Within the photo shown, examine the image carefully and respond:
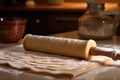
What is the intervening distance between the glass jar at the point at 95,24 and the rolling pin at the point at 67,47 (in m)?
0.32

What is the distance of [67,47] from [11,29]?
13.8 inches

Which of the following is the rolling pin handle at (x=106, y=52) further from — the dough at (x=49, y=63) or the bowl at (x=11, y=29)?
the bowl at (x=11, y=29)

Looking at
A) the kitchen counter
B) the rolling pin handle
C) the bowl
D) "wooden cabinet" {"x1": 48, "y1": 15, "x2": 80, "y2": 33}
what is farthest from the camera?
"wooden cabinet" {"x1": 48, "y1": 15, "x2": 80, "y2": 33}

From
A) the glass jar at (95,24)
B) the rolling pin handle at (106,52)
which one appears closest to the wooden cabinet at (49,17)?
the glass jar at (95,24)

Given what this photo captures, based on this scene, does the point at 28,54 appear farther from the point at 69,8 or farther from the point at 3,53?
the point at 69,8

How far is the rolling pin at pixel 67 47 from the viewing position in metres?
0.94

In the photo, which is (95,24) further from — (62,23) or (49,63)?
(62,23)

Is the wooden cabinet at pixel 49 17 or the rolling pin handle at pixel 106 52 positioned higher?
the rolling pin handle at pixel 106 52

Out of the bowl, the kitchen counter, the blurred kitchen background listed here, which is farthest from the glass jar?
the blurred kitchen background

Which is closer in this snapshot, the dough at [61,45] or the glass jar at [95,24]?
the dough at [61,45]

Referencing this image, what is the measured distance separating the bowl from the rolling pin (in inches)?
6.7

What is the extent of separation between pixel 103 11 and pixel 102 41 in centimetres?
14

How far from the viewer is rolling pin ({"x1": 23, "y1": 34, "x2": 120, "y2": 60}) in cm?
94

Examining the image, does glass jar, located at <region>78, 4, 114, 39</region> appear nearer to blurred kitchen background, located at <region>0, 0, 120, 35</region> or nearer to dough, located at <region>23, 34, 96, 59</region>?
dough, located at <region>23, 34, 96, 59</region>
